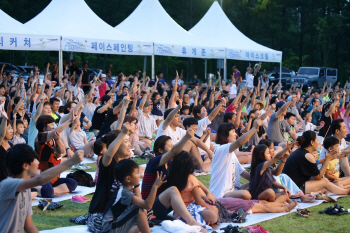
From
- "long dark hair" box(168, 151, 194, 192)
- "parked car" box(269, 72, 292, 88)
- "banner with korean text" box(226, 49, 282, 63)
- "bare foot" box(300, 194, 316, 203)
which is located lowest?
"bare foot" box(300, 194, 316, 203)

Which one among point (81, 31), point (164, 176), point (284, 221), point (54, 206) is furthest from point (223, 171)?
point (81, 31)

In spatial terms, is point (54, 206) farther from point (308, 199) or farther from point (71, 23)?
point (71, 23)

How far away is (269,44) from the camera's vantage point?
126 ft

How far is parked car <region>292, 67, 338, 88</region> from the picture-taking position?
1147 inches

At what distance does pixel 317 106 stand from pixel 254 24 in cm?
2538

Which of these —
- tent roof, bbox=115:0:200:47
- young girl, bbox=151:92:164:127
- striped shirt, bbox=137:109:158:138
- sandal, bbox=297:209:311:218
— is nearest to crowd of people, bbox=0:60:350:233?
sandal, bbox=297:209:311:218

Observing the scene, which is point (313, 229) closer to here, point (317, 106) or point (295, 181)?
point (295, 181)

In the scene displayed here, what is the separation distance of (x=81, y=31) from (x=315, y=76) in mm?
18713

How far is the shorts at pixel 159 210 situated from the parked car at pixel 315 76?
82.0 ft

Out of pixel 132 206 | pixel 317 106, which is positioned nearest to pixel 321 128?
pixel 317 106

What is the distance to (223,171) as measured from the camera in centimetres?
604

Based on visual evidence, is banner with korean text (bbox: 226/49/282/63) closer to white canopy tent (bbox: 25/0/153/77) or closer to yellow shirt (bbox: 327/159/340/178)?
white canopy tent (bbox: 25/0/153/77)

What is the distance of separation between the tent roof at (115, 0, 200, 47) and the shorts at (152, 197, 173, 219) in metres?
13.1

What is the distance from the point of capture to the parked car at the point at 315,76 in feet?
95.6
